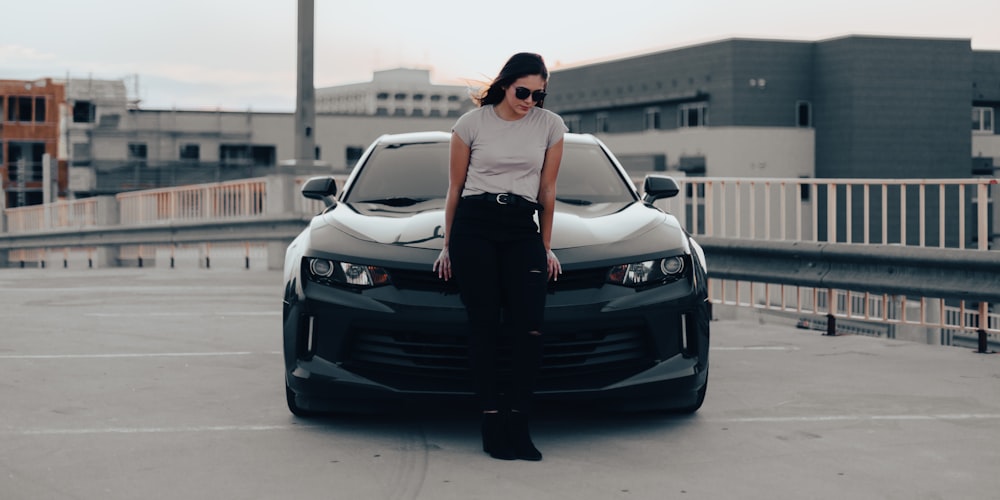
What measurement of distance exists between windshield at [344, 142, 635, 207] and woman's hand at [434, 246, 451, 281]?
118 cm

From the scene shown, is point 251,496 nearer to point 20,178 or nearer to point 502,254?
point 502,254

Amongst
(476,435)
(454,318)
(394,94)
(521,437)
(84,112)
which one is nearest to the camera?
(521,437)

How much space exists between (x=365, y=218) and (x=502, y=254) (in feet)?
3.46

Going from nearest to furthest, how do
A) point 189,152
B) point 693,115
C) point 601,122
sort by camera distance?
point 693,115
point 601,122
point 189,152

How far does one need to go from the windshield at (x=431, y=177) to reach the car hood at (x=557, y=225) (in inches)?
12.8

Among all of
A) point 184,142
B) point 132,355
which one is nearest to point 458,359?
point 132,355

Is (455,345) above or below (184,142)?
below

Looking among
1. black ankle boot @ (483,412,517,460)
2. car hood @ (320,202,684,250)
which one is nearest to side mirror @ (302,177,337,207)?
car hood @ (320,202,684,250)

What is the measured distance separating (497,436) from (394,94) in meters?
185

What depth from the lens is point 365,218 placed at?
617cm

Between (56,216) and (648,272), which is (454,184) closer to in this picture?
(648,272)

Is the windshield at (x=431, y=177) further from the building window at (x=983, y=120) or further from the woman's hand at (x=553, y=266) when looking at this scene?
the building window at (x=983, y=120)

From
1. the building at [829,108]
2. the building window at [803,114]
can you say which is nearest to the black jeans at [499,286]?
the building at [829,108]

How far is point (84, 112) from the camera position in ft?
301
